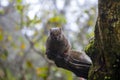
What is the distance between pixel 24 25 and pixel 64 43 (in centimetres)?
372

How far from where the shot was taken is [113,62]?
6.43ft

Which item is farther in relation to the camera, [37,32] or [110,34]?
[37,32]

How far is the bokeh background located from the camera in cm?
579

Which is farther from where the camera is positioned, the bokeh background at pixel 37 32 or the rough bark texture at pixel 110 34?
the bokeh background at pixel 37 32

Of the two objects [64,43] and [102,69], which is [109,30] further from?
[64,43]

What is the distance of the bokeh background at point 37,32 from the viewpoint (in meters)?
5.79

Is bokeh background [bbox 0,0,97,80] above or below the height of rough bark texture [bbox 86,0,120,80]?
below

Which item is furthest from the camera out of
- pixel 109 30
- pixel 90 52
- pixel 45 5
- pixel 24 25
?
pixel 45 5

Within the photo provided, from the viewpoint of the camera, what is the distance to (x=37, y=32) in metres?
7.72

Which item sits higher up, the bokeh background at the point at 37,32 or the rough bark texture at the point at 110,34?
the rough bark texture at the point at 110,34

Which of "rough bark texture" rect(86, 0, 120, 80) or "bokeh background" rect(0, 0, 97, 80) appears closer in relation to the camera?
"rough bark texture" rect(86, 0, 120, 80)

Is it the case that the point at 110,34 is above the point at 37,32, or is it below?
above

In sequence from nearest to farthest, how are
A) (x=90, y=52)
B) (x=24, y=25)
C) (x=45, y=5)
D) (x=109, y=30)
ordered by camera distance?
(x=109, y=30) < (x=90, y=52) < (x=24, y=25) < (x=45, y=5)

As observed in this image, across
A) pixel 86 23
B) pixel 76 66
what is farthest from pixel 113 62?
pixel 86 23
